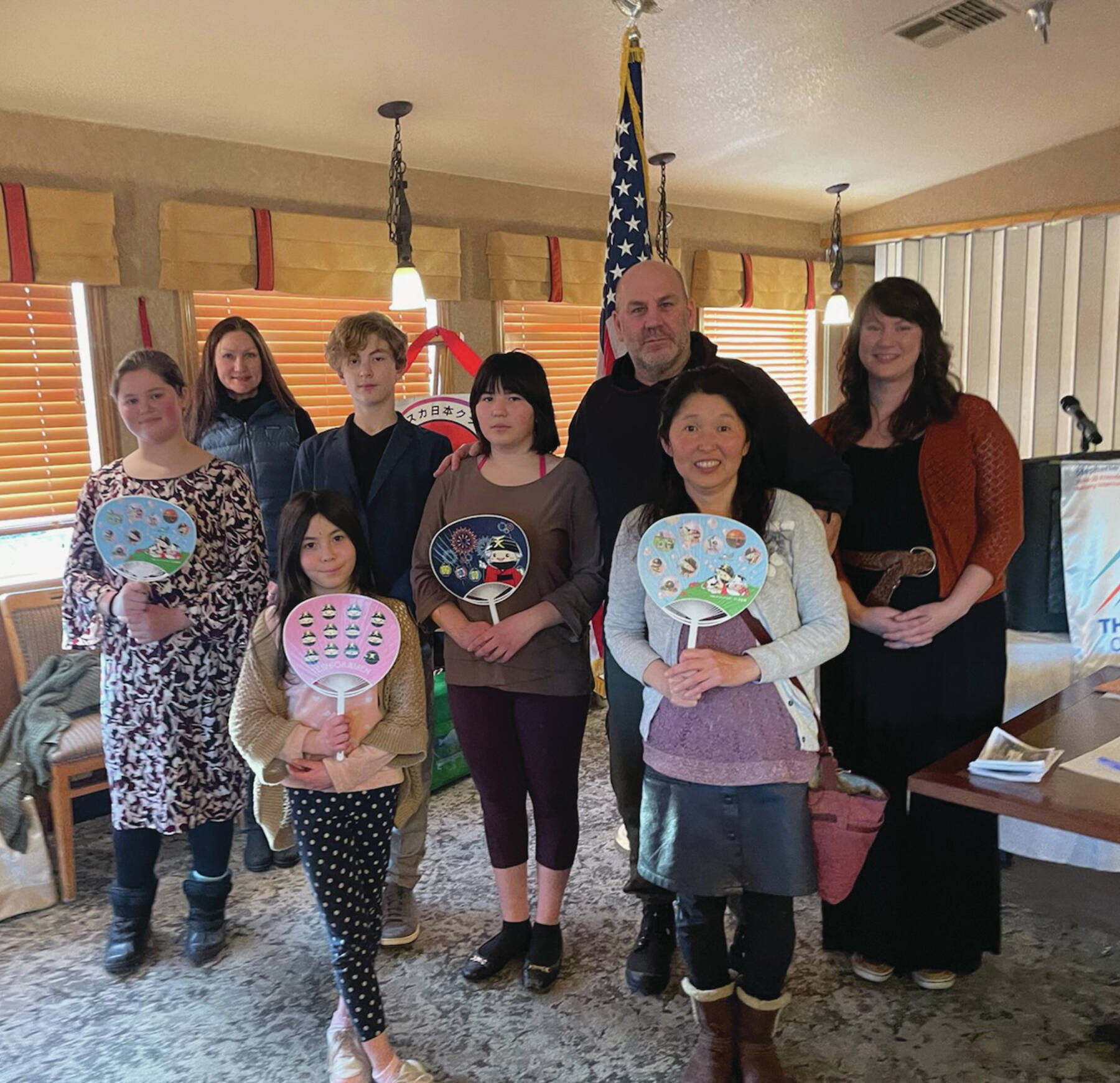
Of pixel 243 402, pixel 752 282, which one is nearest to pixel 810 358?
pixel 752 282

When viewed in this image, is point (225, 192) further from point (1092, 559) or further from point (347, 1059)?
point (1092, 559)

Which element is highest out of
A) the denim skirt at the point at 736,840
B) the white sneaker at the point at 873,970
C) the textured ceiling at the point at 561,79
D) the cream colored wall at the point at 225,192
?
the textured ceiling at the point at 561,79

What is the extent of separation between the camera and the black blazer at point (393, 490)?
7.11 ft

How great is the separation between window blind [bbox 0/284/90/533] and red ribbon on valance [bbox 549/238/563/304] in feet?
7.14

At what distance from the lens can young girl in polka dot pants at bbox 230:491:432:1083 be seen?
171 centimetres

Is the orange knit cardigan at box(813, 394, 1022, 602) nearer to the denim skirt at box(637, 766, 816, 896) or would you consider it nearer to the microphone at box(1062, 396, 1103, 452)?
the denim skirt at box(637, 766, 816, 896)

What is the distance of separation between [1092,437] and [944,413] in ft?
6.29

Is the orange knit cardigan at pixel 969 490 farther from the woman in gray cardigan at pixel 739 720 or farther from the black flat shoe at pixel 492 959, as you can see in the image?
the black flat shoe at pixel 492 959

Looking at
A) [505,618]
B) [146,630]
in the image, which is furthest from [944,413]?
[146,630]

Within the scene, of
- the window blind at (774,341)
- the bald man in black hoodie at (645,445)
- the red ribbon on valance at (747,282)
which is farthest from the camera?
the window blind at (774,341)

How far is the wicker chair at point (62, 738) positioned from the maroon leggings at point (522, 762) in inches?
48.7

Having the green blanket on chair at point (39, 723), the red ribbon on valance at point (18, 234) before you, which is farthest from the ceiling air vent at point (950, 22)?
the green blanket on chair at point (39, 723)

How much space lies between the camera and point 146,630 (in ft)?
6.78

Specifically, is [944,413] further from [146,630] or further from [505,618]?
[146,630]
